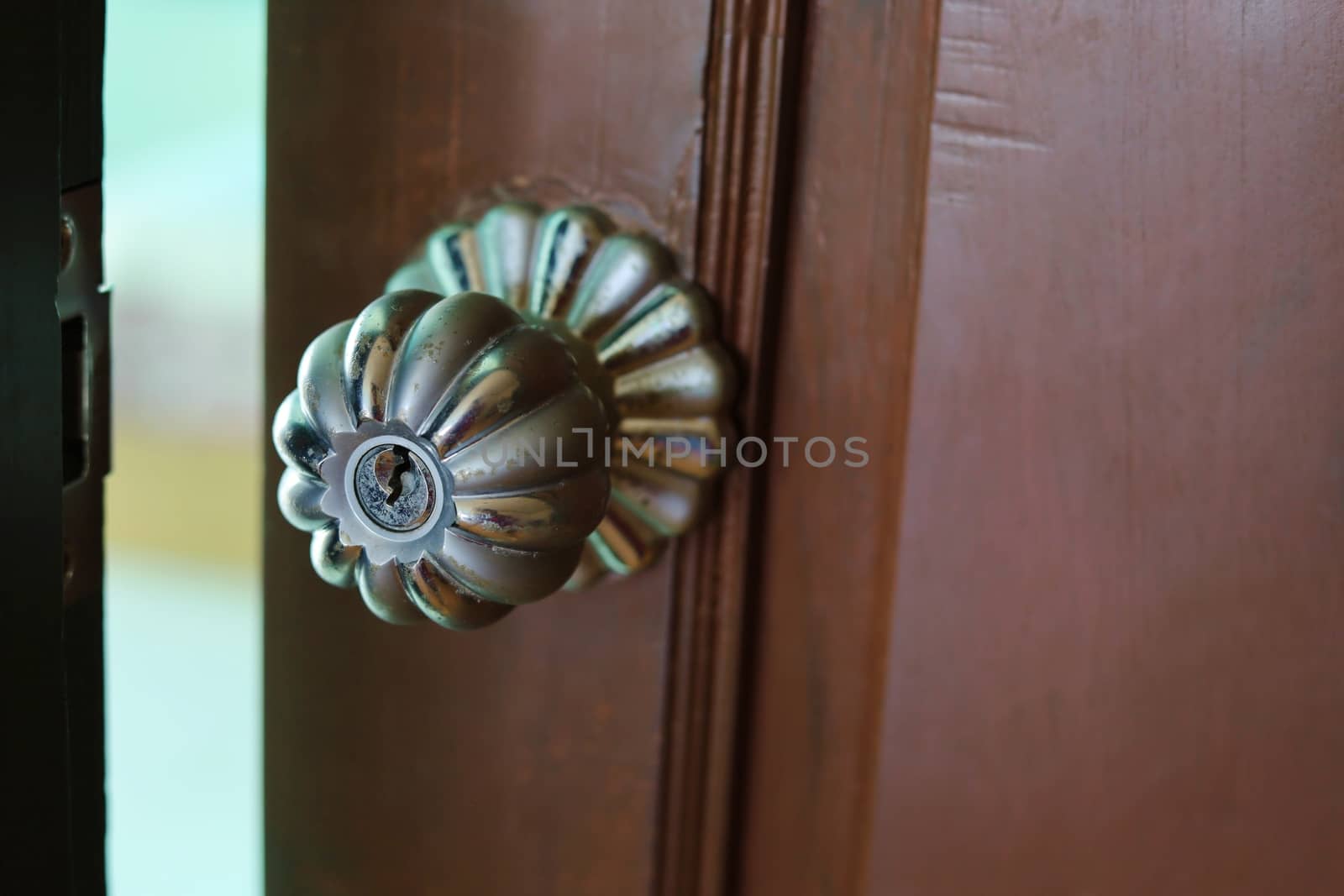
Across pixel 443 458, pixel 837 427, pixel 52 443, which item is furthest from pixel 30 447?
pixel 837 427

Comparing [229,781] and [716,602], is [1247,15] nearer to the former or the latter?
[716,602]

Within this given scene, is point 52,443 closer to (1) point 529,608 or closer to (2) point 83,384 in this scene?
(2) point 83,384

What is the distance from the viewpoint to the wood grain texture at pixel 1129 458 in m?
0.27

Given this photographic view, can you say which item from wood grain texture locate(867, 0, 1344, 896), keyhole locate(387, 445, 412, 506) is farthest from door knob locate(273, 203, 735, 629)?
wood grain texture locate(867, 0, 1344, 896)

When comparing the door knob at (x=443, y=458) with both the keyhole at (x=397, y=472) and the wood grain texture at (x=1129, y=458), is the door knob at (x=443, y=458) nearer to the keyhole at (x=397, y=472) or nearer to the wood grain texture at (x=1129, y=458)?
the keyhole at (x=397, y=472)

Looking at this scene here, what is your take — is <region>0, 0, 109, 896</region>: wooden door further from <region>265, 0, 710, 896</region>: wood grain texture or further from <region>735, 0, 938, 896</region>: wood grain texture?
<region>735, 0, 938, 896</region>: wood grain texture

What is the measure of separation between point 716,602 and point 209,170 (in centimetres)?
27

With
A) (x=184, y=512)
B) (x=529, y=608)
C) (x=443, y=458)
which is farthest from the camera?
(x=184, y=512)

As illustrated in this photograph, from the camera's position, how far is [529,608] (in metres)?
0.37

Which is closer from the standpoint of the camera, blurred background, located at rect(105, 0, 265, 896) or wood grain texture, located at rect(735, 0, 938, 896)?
wood grain texture, located at rect(735, 0, 938, 896)

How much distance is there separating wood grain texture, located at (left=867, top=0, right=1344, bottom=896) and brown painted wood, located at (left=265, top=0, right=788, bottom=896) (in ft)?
0.20

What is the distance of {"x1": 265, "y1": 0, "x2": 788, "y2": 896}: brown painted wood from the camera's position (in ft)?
1.08

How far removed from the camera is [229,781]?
1.57ft

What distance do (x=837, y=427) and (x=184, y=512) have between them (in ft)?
0.99
